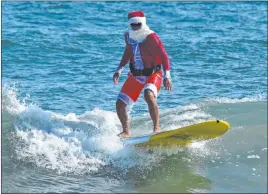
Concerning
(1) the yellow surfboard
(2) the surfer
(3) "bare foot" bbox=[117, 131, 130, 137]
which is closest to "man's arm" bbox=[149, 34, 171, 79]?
(2) the surfer

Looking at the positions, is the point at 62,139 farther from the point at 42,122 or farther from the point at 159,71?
the point at 159,71

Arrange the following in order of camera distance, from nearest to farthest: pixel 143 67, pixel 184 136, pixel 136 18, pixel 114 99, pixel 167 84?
pixel 184 136
pixel 167 84
pixel 136 18
pixel 143 67
pixel 114 99

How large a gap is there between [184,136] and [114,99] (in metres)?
4.60

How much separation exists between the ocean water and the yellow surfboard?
143mm

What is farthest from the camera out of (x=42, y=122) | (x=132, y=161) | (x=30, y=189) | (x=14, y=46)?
(x=14, y=46)

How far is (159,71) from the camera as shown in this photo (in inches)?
388

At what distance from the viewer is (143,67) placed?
32.2 feet

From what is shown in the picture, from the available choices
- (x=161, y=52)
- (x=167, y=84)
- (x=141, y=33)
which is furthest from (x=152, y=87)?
(x=141, y=33)

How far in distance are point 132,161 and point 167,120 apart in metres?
2.26

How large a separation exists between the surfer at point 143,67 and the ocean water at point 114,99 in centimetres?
56

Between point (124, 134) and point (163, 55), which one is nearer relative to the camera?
point (163, 55)

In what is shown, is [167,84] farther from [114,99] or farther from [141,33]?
[114,99]

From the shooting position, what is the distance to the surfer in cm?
956

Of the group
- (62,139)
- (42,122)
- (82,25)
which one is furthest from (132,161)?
(82,25)
